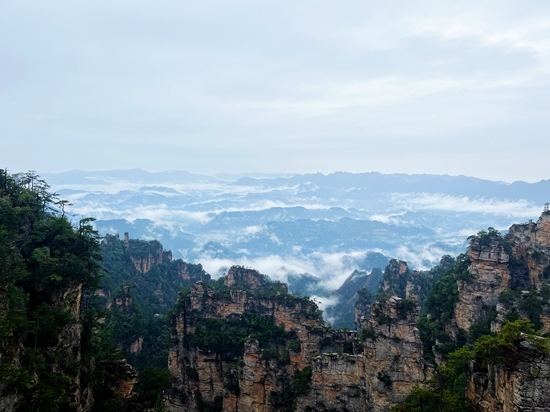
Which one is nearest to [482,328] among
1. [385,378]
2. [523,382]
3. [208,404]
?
[385,378]

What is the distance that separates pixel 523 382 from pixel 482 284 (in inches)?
894

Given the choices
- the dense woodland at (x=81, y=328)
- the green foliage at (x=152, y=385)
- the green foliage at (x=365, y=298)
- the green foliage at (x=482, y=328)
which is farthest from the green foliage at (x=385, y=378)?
the green foliage at (x=365, y=298)

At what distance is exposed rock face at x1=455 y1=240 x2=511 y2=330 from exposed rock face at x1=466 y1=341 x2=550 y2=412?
20.6 metres

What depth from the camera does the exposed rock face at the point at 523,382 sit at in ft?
40.2

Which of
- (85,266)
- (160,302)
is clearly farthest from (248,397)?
(160,302)

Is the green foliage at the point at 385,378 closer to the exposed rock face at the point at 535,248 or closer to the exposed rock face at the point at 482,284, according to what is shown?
the exposed rock face at the point at 482,284

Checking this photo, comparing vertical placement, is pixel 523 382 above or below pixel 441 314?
above

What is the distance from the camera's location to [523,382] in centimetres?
1236

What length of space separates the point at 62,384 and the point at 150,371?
6.92 m

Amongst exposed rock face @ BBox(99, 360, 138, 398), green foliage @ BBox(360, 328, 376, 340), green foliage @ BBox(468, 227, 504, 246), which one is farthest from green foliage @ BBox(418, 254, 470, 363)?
exposed rock face @ BBox(99, 360, 138, 398)

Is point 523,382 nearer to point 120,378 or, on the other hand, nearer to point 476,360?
point 476,360

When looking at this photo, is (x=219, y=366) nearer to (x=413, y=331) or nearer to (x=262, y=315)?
(x=262, y=315)

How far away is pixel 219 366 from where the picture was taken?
36.0 meters

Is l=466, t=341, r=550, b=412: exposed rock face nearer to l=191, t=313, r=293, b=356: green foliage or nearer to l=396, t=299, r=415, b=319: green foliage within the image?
l=396, t=299, r=415, b=319: green foliage
